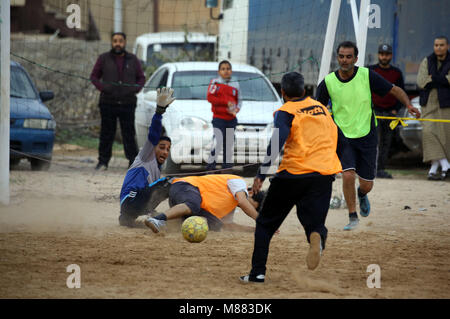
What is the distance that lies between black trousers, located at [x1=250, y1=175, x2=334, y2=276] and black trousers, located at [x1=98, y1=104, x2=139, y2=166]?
6.30 metres

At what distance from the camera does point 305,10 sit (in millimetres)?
12227

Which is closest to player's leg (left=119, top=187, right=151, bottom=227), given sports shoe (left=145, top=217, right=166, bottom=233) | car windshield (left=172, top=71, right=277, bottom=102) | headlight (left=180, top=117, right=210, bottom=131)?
sports shoe (left=145, top=217, right=166, bottom=233)

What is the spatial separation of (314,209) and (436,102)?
24.2 ft

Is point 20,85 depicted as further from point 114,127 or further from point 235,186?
point 235,186

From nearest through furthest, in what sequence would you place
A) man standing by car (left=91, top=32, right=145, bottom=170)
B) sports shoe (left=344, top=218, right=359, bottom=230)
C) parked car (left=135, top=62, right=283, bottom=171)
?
sports shoe (left=344, top=218, right=359, bottom=230)
parked car (left=135, top=62, right=283, bottom=171)
man standing by car (left=91, top=32, right=145, bottom=170)

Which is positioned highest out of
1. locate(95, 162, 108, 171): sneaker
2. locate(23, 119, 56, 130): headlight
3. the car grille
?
the car grille

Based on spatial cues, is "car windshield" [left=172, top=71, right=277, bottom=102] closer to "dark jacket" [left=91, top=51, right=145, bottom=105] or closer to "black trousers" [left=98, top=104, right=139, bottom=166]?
"dark jacket" [left=91, top=51, right=145, bottom=105]

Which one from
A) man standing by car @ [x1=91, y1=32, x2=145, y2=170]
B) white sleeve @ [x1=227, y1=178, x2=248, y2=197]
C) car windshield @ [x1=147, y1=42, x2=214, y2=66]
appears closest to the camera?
white sleeve @ [x1=227, y1=178, x2=248, y2=197]

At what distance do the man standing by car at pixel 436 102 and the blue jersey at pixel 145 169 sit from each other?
5.98 metres

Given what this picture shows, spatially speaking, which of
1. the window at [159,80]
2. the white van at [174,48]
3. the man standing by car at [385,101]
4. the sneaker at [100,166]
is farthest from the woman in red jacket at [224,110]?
the white van at [174,48]

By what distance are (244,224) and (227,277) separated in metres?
2.95

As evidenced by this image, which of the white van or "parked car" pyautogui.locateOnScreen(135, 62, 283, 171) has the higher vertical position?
the white van

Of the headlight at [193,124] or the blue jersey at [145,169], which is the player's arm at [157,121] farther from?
the headlight at [193,124]

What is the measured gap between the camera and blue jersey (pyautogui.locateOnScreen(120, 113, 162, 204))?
310 inches
